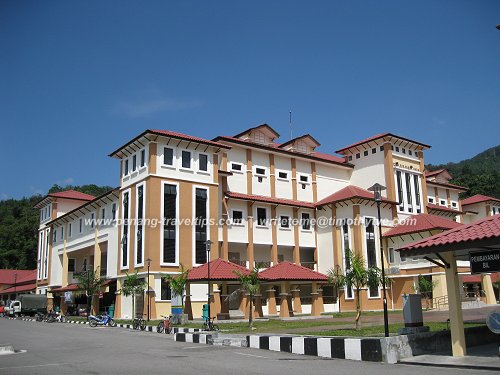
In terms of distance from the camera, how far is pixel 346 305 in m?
40.2

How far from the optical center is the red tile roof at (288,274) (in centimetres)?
3062

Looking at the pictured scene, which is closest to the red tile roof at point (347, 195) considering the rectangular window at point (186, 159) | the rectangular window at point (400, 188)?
the rectangular window at point (400, 188)

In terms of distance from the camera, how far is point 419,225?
4066 centimetres

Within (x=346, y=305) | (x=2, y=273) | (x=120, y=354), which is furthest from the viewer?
(x=2, y=273)

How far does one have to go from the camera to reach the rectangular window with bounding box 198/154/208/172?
3778 cm

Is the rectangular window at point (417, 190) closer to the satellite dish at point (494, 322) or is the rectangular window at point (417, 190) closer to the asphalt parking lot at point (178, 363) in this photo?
the asphalt parking lot at point (178, 363)

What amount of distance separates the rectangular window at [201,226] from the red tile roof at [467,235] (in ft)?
82.6

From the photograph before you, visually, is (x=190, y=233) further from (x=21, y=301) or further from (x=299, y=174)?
(x=21, y=301)

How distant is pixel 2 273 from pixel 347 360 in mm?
78296

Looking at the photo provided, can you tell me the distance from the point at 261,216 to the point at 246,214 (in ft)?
5.45

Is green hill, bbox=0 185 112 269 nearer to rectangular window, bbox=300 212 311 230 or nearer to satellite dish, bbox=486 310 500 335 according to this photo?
rectangular window, bbox=300 212 311 230

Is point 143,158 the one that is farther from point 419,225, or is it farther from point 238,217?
point 419,225

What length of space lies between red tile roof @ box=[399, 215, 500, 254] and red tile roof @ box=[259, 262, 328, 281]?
18903 millimetres

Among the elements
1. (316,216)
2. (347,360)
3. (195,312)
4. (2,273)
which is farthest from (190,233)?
(2,273)
